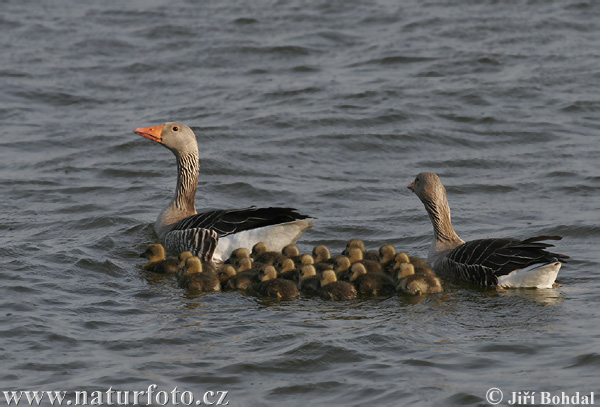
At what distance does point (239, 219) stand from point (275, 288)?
216cm

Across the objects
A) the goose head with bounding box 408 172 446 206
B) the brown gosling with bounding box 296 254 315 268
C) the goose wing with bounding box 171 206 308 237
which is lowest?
the brown gosling with bounding box 296 254 315 268

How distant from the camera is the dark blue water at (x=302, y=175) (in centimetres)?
889

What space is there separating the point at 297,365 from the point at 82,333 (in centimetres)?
219

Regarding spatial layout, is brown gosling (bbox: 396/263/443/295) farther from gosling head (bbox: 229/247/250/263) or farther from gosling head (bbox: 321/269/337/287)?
gosling head (bbox: 229/247/250/263)

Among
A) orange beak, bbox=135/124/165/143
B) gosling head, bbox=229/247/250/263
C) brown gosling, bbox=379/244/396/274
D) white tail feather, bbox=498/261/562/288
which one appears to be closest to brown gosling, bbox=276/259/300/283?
gosling head, bbox=229/247/250/263

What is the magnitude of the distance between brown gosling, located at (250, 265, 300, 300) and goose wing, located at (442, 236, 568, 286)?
2.04m

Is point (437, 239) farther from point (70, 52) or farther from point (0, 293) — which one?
point (70, 52)

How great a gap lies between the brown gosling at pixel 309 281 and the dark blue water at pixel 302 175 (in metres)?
0.21

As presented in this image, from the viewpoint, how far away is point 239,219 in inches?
502

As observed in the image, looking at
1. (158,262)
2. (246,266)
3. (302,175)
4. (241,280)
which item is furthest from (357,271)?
(302,175)

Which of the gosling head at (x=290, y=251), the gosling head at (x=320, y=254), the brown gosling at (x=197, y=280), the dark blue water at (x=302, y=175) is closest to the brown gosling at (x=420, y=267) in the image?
the dark blue water at (x=302, y=175)

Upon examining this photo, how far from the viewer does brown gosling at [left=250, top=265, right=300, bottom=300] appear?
1078cm

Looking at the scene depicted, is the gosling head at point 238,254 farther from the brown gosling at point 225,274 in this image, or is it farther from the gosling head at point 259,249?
the brown gosling at point 225,274

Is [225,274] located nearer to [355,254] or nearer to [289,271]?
[289,271]
